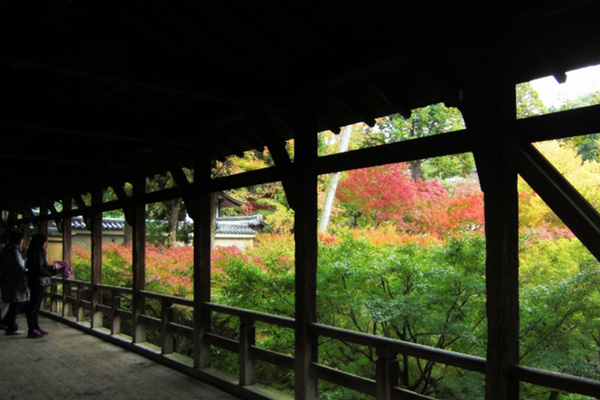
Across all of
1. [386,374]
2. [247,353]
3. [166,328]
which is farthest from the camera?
[166,328]

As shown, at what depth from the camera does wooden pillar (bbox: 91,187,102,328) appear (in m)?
8.67

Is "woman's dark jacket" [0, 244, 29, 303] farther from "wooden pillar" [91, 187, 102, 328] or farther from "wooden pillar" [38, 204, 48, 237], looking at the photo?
"wooden pillar" [38, 204, 48, 237]

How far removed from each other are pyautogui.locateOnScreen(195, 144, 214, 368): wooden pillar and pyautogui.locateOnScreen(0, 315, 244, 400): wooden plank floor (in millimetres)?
531

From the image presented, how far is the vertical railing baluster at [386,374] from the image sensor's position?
3.56 meters

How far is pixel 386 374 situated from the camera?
3.59 metres

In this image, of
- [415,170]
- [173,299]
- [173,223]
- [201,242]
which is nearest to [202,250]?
[201,242]

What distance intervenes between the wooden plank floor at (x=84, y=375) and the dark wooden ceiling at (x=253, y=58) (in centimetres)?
236

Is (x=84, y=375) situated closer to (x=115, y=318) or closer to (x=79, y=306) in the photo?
(x=115, y=318)

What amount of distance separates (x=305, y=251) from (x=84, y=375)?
319 cm

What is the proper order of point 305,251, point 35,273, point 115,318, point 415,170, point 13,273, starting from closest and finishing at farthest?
point 305,251
point 13,273
point 115,318
point 35,273
point 415,170

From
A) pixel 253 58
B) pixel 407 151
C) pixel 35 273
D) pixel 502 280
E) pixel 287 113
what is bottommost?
pixel 35 273

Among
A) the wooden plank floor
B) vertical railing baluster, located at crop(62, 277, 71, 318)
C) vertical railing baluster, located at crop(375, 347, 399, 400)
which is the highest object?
vertical railing baluster, located at crop(375, 347, 399, 400)

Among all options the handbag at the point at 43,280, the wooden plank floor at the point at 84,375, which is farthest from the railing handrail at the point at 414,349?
the handbag at the point at 43,280

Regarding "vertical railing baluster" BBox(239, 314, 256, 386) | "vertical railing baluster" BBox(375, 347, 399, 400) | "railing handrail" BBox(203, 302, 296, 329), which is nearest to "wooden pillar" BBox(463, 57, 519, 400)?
"vertical railing baluster" BBox(375, 347, 399, 400)
